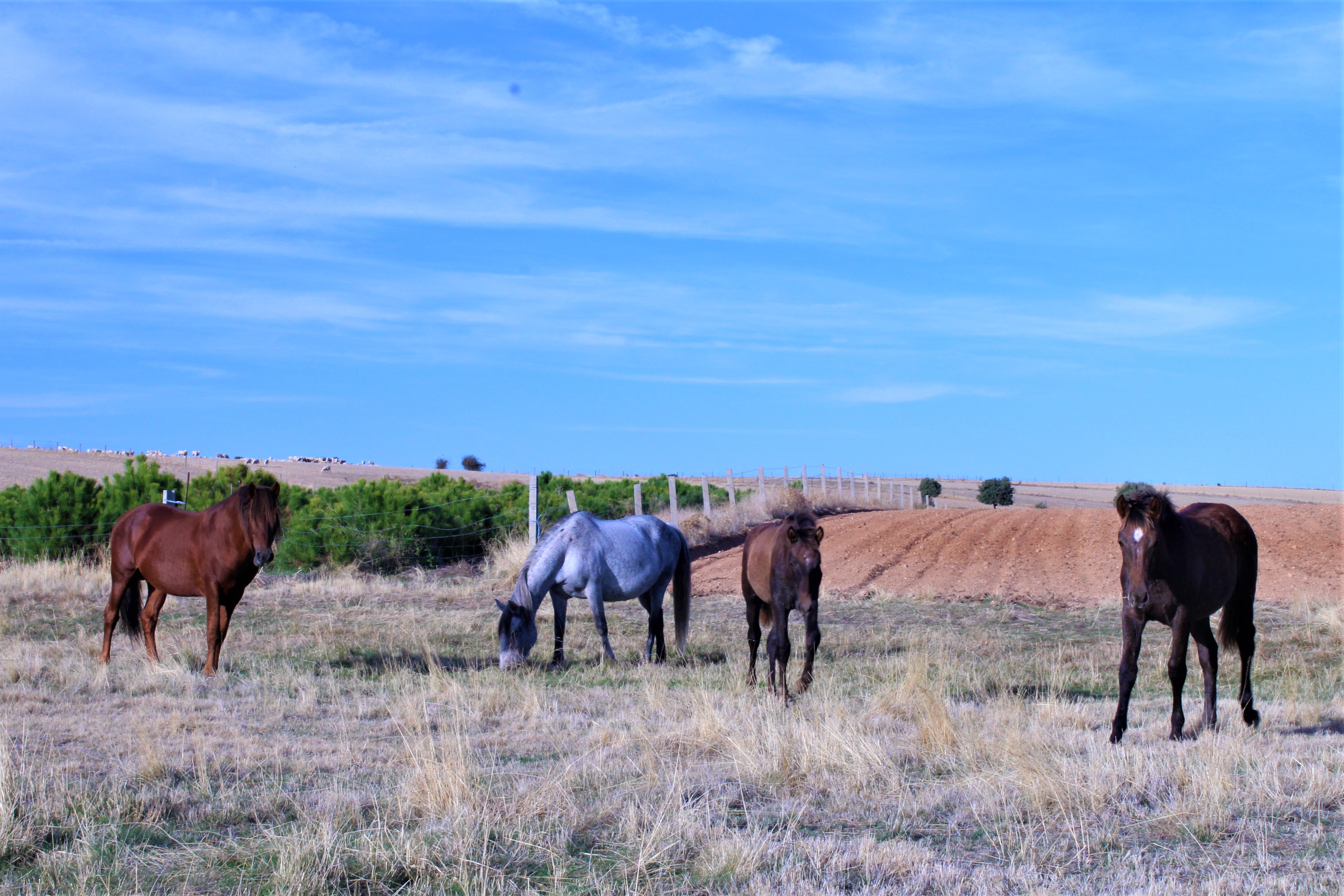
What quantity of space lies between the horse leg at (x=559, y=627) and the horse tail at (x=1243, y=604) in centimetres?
589

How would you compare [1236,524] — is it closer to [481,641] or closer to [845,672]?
[845,672]

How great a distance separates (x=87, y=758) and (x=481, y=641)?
6.25m

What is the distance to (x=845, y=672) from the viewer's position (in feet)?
34.1

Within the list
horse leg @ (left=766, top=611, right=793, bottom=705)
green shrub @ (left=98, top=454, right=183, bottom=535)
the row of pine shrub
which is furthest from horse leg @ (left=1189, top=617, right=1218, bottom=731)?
green shrub @ (left=98, top=454, right=183, bottom=535)

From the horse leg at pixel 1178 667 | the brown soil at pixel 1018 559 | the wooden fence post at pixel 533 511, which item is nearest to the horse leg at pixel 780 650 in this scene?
the horse leg at pixel 1178 667

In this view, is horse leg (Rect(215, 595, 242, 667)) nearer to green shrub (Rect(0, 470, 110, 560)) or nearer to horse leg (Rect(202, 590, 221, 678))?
horse leg (Rect(202, 590, 221, 678))

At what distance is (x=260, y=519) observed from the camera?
9.65 m

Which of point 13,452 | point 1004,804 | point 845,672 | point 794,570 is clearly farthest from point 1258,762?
point 13,452

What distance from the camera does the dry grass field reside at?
14.6ft

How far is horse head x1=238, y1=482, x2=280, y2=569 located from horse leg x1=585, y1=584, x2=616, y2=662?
10.6 ft

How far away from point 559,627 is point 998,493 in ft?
174

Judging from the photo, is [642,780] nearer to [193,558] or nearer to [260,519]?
[260,519]

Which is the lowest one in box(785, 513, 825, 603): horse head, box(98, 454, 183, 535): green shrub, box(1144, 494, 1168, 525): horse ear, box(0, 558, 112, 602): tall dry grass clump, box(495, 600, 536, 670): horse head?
box(495, 600, 536, 670): horse head

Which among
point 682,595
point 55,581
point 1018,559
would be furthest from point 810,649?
point 1018,559
